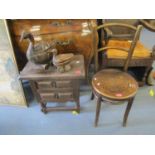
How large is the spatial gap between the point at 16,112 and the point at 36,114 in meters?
0.24

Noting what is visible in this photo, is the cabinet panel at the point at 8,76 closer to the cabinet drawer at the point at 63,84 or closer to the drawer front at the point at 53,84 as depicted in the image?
the drawer front at the point at 53,84

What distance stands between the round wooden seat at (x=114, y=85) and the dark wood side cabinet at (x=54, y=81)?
0.62ft

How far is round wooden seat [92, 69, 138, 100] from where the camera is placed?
4.35 feet

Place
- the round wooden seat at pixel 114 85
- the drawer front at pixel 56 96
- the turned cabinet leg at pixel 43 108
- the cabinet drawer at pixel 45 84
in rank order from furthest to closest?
the turned cabinet leg at pixel 43 108, the drawer front at pixel 56 96, the cabinet drawer at pixel 45 84, the round wooden seat at pixel 114 85

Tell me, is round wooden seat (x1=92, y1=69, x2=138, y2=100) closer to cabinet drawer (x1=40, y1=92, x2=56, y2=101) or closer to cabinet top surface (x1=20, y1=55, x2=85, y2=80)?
cabinet top surface (x1=20, y1=55, x2=85, y2=80)

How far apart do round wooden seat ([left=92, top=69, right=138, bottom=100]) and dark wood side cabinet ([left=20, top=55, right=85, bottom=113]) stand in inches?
7.4

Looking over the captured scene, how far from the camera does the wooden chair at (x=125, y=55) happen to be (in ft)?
5.85

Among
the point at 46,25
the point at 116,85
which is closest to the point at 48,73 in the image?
the point at 46,25

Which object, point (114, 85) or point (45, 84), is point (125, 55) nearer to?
point (114, 85)

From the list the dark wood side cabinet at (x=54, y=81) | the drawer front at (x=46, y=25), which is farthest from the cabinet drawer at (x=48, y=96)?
the drawer front at (x=46, y=25)

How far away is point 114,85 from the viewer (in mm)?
1407

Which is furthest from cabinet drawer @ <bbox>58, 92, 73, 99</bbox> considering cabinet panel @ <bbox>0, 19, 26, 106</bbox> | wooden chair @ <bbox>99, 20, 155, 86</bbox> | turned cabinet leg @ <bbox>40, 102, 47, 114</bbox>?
wooden chair @ <bbox>99, 20, 155, 86</bbox>

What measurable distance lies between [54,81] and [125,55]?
88 cm

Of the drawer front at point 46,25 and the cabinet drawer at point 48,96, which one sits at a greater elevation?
the drawer front at point 46,25
